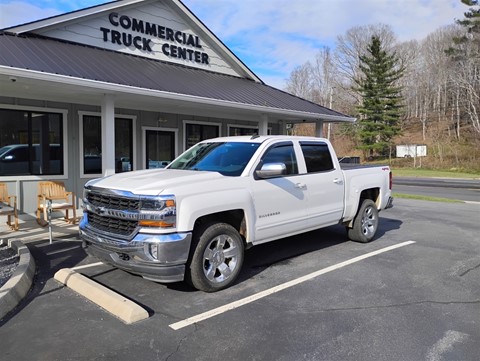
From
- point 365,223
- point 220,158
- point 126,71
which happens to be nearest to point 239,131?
point 126,71

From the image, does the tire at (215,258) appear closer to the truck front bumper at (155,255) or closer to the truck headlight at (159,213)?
the truck front bumper at (155,255)

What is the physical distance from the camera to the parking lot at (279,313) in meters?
3.55

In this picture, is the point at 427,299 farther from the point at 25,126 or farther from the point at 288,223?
the point at 25,126

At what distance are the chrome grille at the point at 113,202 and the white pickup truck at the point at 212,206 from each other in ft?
0.04

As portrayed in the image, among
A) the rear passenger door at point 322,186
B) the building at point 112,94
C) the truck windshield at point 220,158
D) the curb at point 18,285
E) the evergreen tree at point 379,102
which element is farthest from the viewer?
the evergreen tree at point 379,102

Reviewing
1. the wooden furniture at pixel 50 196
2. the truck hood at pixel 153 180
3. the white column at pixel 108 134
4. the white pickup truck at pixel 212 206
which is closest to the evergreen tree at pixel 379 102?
the white column at pixel 108 134

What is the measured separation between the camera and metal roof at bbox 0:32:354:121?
793cm

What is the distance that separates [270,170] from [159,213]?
1634 millimetres

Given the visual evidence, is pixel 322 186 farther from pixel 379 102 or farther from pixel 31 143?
pixel 379 102

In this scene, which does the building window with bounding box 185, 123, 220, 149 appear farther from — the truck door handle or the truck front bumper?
the truck front bumper

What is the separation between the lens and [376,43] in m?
46.7

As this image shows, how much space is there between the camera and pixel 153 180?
16.1 feet

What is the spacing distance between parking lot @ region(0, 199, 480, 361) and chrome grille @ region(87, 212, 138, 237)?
773 mm

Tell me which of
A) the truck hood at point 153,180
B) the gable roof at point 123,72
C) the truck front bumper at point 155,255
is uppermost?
the gable roof at point 123,72
